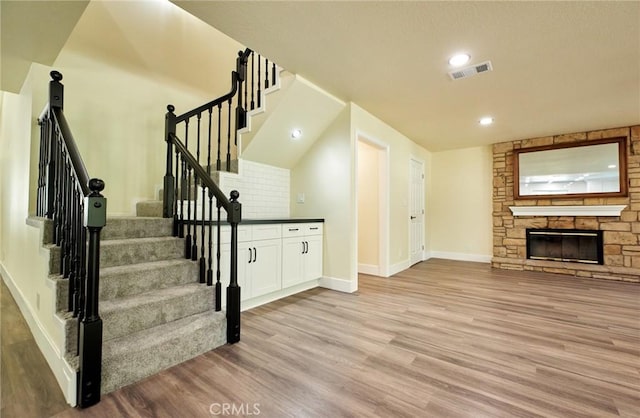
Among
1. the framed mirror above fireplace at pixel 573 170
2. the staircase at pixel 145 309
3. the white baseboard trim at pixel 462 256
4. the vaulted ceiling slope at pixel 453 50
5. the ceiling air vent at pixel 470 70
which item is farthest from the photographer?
the white baseboard trim at pixel 462 256

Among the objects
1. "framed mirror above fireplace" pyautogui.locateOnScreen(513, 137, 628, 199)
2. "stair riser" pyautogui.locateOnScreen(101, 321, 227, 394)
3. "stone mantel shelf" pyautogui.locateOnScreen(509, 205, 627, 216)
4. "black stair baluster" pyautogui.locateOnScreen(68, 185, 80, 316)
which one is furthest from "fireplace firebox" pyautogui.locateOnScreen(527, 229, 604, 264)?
"black stair baluster" pyautogui.locateOnScreen(68, 185, 80, 316)

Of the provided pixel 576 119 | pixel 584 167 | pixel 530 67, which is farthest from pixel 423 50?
pixel 584 167

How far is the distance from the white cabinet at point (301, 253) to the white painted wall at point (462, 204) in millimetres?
3945

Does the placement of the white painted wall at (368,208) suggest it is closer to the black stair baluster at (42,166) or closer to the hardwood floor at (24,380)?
the black stair baluster at (42,166)

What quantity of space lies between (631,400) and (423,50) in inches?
111

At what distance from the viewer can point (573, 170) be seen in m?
5.24

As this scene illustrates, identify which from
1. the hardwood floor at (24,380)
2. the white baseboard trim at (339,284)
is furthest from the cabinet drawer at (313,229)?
the hardwood floor at (24,380)

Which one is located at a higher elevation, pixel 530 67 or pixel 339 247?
Result: pixel 530 67

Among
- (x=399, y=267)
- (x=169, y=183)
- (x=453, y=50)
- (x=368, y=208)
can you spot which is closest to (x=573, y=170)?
(x=399, y=267)

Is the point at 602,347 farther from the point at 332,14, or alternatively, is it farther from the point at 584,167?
the point at 584,167

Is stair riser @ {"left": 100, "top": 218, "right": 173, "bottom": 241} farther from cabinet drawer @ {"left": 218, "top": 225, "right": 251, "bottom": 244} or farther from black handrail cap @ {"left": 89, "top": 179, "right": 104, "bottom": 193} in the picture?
black handrail cap @ {"left": 89, "top": 179, "right": 104, "bottom": 193}

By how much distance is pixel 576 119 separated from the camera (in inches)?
177

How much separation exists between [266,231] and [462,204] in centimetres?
500

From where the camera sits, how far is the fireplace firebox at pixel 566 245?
505 cm
